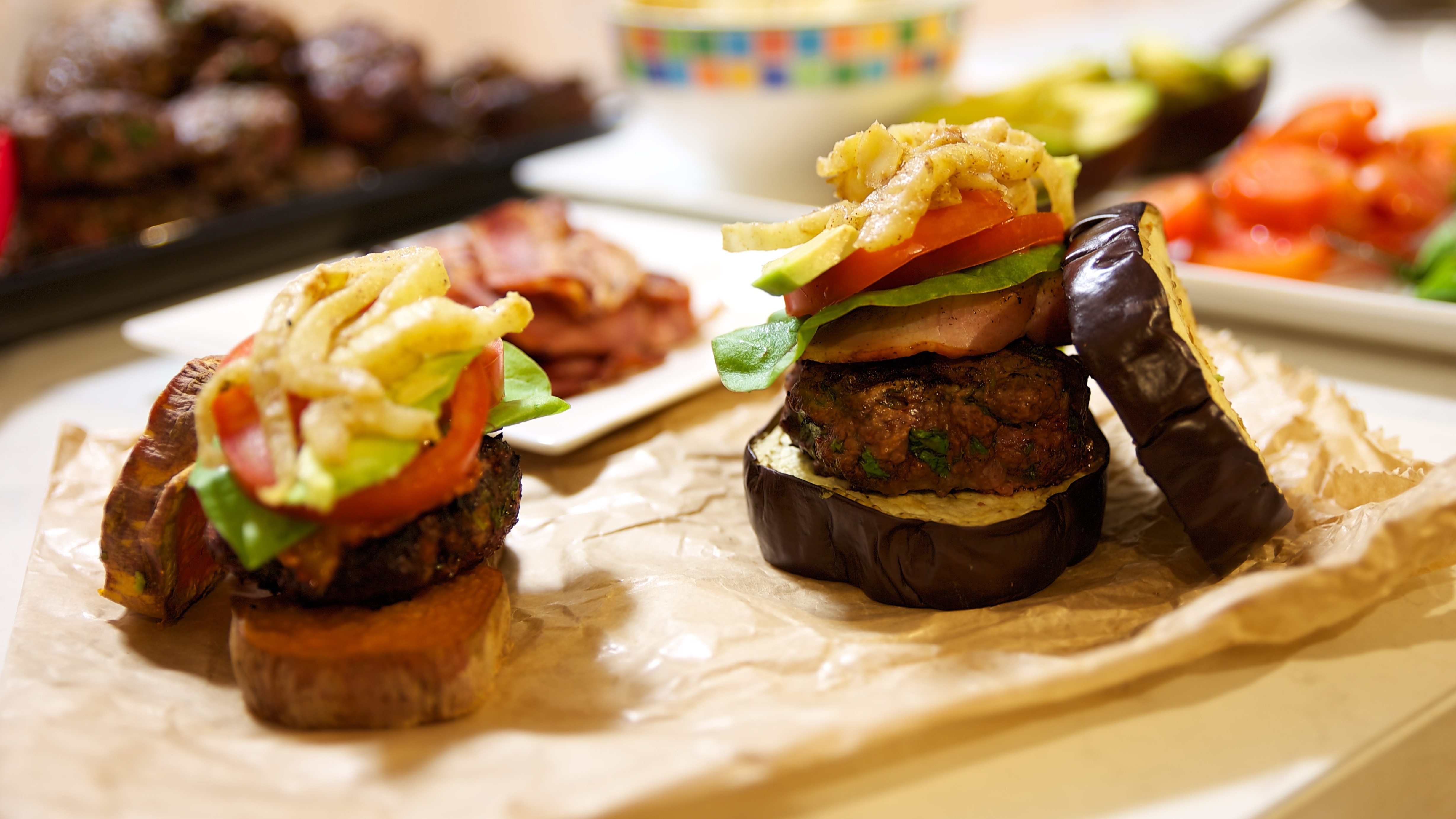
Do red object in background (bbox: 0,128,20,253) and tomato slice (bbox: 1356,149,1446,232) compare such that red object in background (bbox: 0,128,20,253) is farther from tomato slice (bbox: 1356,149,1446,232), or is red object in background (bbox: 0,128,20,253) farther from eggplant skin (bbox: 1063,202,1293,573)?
tomato slice (bbox: 1356,149,1446,232)

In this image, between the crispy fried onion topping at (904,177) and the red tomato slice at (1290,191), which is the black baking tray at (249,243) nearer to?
the crispy fried onion topping at (904,177)

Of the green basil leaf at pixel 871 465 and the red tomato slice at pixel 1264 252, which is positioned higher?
the green basil leaf at pixel 871 465

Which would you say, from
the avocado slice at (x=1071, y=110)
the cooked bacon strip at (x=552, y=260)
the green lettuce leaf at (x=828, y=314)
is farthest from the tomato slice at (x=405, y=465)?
the avocado slice at (x=1071, y=110)

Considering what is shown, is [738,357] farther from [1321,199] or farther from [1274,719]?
[1321,199]

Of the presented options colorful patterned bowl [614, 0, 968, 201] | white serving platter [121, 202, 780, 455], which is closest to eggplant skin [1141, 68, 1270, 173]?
colorful patterned bowl [614, 0, 968, 201]

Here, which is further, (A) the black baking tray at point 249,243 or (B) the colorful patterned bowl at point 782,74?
(B) the colorful patterned bowl at point 782,74

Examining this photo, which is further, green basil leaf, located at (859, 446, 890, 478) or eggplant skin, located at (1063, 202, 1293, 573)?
green basil leaf, located at (859, 446, 890, 478)
